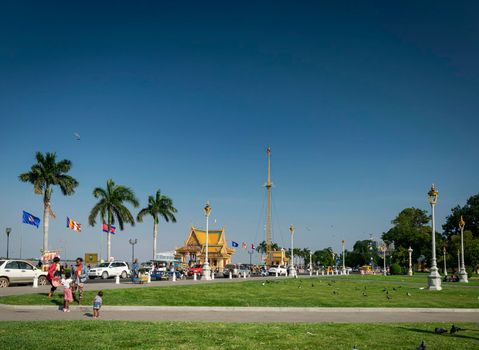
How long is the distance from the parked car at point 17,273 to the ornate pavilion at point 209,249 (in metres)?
60.9

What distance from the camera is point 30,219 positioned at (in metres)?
49.9

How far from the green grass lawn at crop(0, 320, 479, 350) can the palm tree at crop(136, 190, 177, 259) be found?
2342 inches

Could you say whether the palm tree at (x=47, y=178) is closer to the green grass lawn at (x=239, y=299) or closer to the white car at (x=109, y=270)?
the white car at (x=109, y=270)

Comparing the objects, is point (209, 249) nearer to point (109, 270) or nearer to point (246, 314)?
point (109, 270)

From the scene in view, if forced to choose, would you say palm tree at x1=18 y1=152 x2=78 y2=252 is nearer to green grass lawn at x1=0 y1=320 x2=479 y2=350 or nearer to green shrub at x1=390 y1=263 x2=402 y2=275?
green grass lawn at x1=0 y1=320 x2=479 y2=350

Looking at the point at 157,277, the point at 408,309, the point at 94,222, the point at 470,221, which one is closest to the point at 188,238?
the point at 94,222

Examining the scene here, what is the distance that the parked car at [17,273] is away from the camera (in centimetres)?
2989

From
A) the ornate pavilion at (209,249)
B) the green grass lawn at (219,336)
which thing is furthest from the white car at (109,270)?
the ornate pavilion at (209,249)

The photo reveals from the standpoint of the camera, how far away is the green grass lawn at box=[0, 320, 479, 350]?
11539 mm

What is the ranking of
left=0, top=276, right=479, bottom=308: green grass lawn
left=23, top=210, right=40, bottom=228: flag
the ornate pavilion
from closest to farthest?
left=0, top=276, right=479, bottom=308: green grass lawn < left=23, top=210, right=40, bottom=228: flag < the ornate pavilion

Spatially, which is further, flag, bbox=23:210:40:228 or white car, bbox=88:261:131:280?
flag, bbox=23:210:40:228

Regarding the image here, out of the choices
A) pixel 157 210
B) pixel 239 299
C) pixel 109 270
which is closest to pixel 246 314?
pixel 239 299

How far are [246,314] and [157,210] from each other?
56.6m

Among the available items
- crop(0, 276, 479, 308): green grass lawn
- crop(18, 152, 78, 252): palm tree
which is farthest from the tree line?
crop(0, 276, 479, 308): green grass lawn
